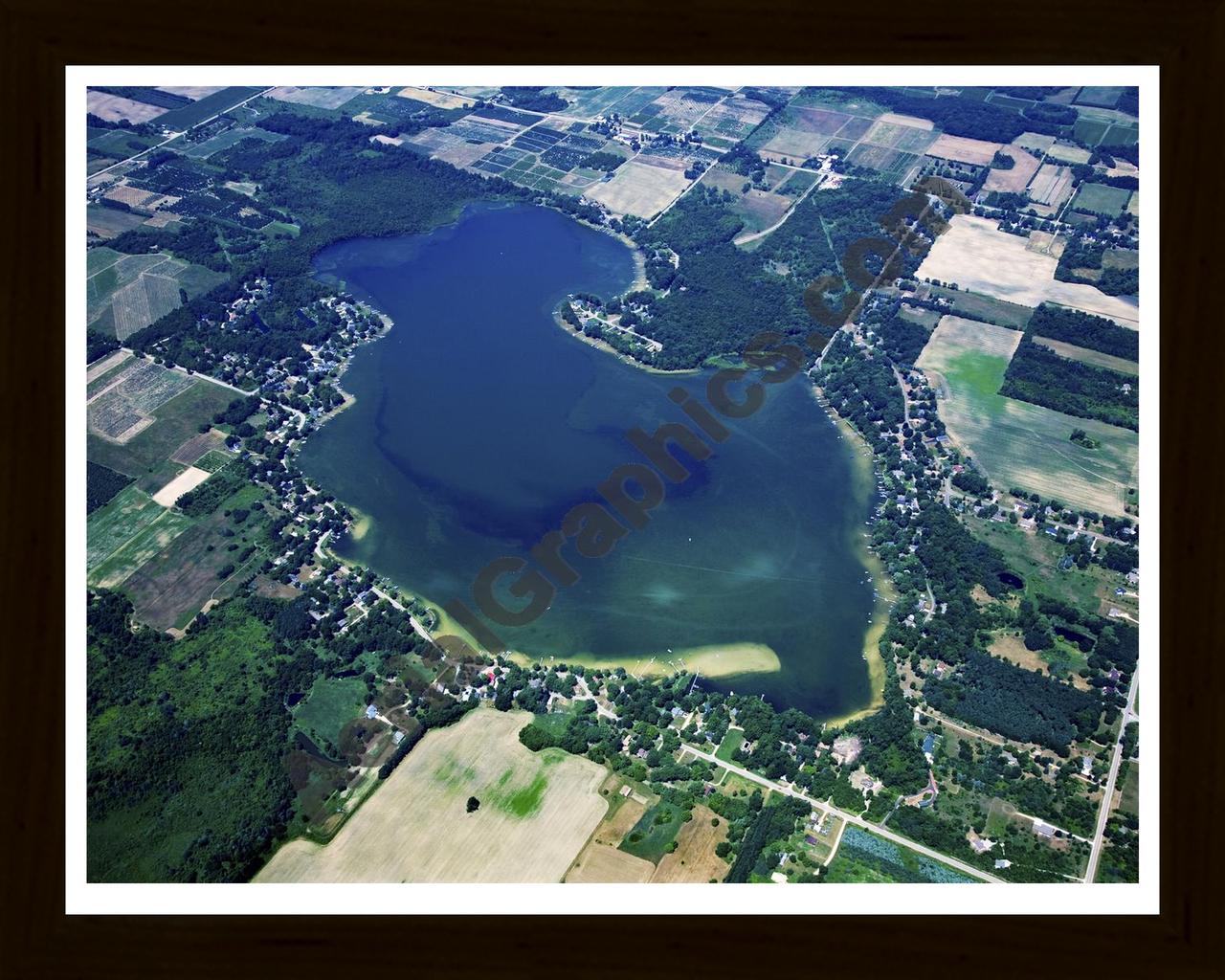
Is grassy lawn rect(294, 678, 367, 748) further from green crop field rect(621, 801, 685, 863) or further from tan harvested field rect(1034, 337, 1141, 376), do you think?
tan harvested field rect(1034, 337, 1141, 376)

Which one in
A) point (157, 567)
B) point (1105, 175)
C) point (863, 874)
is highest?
point (1105, 175)

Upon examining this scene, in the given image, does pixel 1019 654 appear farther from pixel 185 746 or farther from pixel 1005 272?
pixel 185 746

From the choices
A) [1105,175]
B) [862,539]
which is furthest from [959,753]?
[1105,175]

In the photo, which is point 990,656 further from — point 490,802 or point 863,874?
point 490,802

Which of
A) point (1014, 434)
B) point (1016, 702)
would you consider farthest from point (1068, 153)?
point (1016, 702)

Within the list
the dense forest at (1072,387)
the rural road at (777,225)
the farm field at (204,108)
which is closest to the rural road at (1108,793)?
the dense forest at (1072,387)
